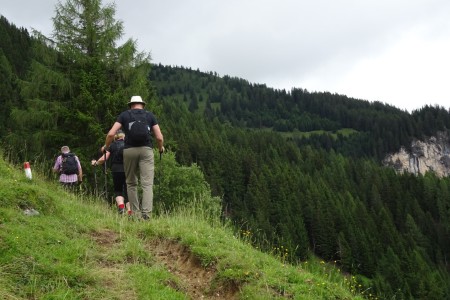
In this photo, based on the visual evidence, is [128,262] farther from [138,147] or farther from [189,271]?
[138,147]

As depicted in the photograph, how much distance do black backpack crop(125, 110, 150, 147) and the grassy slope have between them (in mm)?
1658

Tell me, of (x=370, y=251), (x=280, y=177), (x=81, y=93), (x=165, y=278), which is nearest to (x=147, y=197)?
(x=165, y=278)

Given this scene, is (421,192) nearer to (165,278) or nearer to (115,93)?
(115,93)

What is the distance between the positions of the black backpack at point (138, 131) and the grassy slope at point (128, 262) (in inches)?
65.3

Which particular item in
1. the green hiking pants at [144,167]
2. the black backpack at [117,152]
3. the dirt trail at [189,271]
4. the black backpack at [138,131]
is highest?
the black backpack at [138,131]

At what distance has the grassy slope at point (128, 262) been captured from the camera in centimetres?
486

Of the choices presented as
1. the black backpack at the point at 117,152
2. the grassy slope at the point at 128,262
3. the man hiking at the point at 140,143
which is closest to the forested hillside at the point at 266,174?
the black backpack at the point at 117,152

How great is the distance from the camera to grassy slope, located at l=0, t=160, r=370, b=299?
486 cm

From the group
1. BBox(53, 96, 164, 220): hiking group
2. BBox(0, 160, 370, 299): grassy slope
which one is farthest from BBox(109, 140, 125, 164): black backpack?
BBox(0, 160, 370, 299): grassy slope

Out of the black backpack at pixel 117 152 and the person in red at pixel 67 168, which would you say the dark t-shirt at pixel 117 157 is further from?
the person in red at pixel 67 168

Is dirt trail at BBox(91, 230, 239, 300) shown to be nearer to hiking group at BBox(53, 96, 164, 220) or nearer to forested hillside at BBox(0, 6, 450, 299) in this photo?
hiking group at BBox(53, 96, 164, 220)

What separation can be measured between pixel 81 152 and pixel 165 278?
50.4 ft

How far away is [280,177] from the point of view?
10612 cm

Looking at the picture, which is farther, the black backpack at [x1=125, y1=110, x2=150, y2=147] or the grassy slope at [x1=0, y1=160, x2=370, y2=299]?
the black backpack at [x1=125, y1=110, x2=150, y2=147]
